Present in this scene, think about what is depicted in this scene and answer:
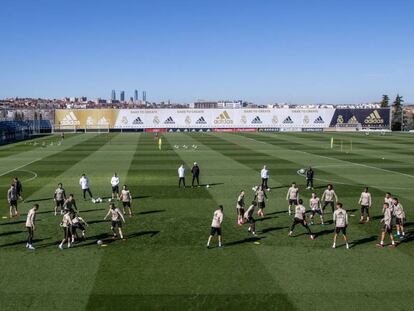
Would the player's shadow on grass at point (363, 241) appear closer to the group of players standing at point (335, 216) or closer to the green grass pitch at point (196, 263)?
the green grass pitch at point (196, 263)

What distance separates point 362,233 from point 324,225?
6.04ft

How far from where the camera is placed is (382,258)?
1612cm

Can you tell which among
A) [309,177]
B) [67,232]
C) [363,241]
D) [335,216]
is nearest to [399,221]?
[363,241]

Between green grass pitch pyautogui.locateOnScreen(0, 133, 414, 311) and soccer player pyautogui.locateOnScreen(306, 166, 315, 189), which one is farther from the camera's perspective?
soccer player pyautogui.locateOnScreen(306, 166, 315, 189)

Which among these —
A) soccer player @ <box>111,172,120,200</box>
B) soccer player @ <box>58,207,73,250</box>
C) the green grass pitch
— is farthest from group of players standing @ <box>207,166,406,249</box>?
soccer player @ <box>111,172,120,200</box>

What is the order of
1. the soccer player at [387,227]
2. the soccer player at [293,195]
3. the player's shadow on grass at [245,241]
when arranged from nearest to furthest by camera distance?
the soccer player at [387,227], the player's shadow on grass at [245,241], the soccer player at [293,195]

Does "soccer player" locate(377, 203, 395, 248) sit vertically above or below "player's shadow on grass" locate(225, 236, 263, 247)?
above

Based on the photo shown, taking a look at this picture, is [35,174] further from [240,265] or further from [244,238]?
[240,265]

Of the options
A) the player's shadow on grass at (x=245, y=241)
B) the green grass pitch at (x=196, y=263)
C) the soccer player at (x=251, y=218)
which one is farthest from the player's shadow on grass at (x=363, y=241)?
the soccer player at (x=251, y=218)

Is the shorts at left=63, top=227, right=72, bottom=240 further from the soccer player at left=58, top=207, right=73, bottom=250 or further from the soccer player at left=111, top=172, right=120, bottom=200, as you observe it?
the soccer player at left=111, top=172, right=120, bottom=200

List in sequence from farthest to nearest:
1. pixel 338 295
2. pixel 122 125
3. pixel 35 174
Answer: pixel 122 125, pixel 35 174, pixel 338 295

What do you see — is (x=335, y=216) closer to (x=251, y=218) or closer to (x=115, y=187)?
(x=251, y=218)

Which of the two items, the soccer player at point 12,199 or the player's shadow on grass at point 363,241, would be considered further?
the soccer player at point 12,199

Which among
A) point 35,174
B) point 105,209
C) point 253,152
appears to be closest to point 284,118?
point 253,152
